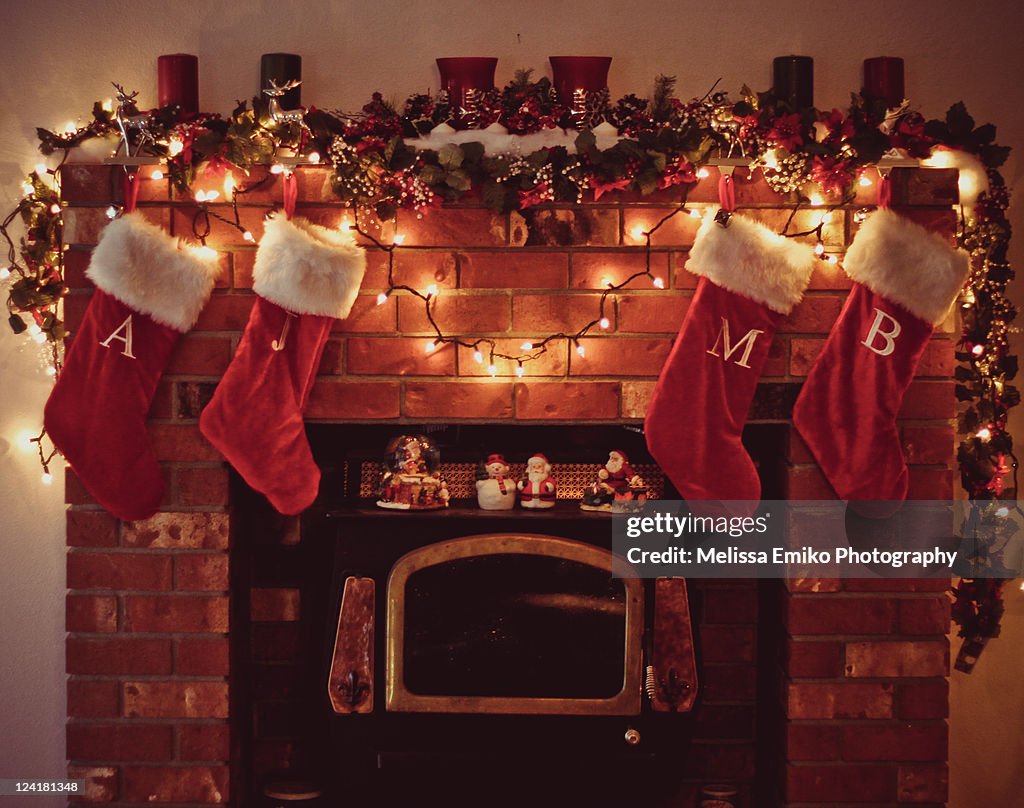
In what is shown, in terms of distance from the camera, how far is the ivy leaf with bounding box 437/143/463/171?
2158 mm

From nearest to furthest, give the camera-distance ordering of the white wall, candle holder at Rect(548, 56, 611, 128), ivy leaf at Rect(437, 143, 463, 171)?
ivy leaf at Rect(437, 143, 463, 171), candle holder at Rect(548, 56, 611, 128), the white wall

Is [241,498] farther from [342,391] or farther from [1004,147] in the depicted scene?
[1004,147]

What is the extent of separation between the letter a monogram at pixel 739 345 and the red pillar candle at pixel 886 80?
1.97 feet

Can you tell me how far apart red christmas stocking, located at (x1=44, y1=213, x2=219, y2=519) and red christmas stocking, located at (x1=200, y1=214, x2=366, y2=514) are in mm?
141

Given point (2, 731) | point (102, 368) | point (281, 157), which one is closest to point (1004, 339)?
point (281, 157)

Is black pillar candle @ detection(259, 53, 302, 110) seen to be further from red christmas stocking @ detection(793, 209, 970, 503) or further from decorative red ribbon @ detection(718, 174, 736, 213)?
red christmas stocking @ detection(793, 209, 970, 503)

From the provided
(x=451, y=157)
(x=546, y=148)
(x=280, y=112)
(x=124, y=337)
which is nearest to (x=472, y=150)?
(x=451, y=157)

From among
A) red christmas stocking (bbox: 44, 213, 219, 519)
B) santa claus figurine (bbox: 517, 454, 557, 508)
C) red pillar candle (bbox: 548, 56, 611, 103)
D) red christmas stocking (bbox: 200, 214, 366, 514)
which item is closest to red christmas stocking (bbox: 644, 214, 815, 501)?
santa claus figurine (bbox: 517, 454, 557, 508)

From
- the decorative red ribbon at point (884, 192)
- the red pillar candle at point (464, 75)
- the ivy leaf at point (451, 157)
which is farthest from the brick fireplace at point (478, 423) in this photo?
the red pillar candle at point (464, 75)

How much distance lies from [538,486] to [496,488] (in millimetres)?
95

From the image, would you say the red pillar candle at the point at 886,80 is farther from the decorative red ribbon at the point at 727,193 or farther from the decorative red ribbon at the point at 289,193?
the decorative red ribbon at the point at 289,193

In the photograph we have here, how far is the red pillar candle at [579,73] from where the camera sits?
2.28 meters

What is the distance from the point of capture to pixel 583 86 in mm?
2285

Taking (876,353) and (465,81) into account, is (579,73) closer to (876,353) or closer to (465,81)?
(465,81)
